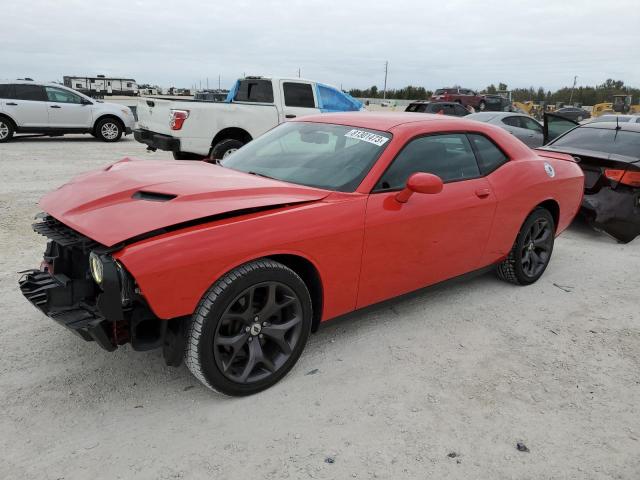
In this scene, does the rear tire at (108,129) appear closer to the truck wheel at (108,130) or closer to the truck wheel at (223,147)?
the truck wheel at (108,130)

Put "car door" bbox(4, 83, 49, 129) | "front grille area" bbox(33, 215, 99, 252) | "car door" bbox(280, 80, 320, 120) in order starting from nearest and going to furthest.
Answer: "front grille area" bbox(33, 215, 99, 252), "car door" bbox(280, 80, 320, 120), "car door" bbox(4, 83, 49, 129)

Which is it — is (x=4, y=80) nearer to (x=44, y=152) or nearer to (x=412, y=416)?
(x=44, y=152)

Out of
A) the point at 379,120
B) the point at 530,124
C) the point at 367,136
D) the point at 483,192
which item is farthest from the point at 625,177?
the point at 530,124

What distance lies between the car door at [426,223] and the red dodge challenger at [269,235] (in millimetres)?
10

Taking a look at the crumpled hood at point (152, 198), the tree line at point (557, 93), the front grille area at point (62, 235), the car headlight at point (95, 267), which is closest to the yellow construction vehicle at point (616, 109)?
the tree line at point (557, 93)

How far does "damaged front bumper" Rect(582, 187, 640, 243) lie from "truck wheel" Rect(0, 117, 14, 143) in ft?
43.9

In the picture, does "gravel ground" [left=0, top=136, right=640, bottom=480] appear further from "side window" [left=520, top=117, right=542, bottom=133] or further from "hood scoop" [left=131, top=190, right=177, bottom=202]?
"side window" [left=520, top=117, right=542, bottom=133]

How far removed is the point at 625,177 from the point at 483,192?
3.16 m

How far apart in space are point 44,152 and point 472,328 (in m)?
11.2

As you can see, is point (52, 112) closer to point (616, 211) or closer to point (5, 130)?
point (5, 130)

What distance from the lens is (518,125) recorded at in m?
12.5

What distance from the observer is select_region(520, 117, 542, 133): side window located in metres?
12.6

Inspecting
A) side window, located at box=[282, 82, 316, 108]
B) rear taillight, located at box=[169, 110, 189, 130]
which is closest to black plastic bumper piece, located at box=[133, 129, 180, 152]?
rear taillight, located at box=[169, 110, 189, 130]

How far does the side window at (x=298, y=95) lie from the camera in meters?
10.2
